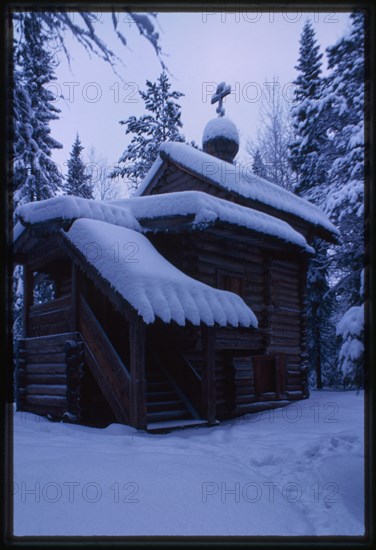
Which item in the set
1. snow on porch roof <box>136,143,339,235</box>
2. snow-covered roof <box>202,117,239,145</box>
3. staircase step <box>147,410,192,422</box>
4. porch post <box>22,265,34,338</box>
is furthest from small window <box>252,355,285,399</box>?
snow-covered roof <box>202,117,239,145</box>

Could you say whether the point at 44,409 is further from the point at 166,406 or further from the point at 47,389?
the point at 166,406

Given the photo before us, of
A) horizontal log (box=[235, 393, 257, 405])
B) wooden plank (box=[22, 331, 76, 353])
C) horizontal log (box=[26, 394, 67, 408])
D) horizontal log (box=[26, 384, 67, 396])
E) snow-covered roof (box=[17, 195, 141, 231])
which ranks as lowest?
horizontal log (box=[235, 393, 257, 405])

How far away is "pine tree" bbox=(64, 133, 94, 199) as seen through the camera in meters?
27.8

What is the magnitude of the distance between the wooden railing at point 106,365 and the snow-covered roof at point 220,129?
10.4 m

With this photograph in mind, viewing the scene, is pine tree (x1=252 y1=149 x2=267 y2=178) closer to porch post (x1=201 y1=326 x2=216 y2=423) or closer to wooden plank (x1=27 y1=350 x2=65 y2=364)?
wooden plank (x1=27 y1=350 x2=65 y2=364)

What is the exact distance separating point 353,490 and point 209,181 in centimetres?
1044

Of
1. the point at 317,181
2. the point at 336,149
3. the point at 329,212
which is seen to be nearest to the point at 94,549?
the point at 329,212

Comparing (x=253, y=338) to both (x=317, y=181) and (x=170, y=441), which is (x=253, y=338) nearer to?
(x=170, y=441)

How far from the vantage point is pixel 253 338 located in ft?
45.4

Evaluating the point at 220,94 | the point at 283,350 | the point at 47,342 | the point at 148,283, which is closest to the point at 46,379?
the point at 47,342

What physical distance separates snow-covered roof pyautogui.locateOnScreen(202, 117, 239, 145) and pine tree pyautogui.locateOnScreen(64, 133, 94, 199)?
10.0m

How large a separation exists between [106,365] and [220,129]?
38.9 feet

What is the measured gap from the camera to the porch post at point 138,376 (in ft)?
27.4

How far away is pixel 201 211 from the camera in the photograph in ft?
35.3
